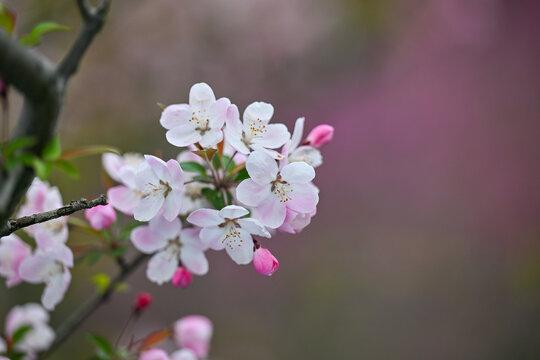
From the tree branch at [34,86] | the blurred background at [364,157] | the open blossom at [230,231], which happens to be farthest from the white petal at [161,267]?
the blurred background at [364,157]

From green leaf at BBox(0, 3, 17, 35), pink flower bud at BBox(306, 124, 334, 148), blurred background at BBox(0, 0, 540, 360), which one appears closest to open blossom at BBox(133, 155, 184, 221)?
pink flower bud at BBox(306, 124, 334, 148)

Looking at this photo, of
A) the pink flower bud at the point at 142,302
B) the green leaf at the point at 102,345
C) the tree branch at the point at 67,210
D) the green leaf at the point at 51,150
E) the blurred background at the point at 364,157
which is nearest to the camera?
the tree branch at the point at 67,210

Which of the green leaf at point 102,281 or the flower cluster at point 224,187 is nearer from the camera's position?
the flower cluster at point 224,187

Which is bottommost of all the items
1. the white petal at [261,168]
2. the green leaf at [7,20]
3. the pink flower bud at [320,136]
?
the white petal at [261,168]

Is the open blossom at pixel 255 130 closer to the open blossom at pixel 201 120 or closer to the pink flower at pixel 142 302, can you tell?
the open blossom at pixel 201 120

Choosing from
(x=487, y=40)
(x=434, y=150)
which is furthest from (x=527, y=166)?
(x=487, y=40)

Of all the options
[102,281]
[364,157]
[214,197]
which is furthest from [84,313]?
[364,157]
